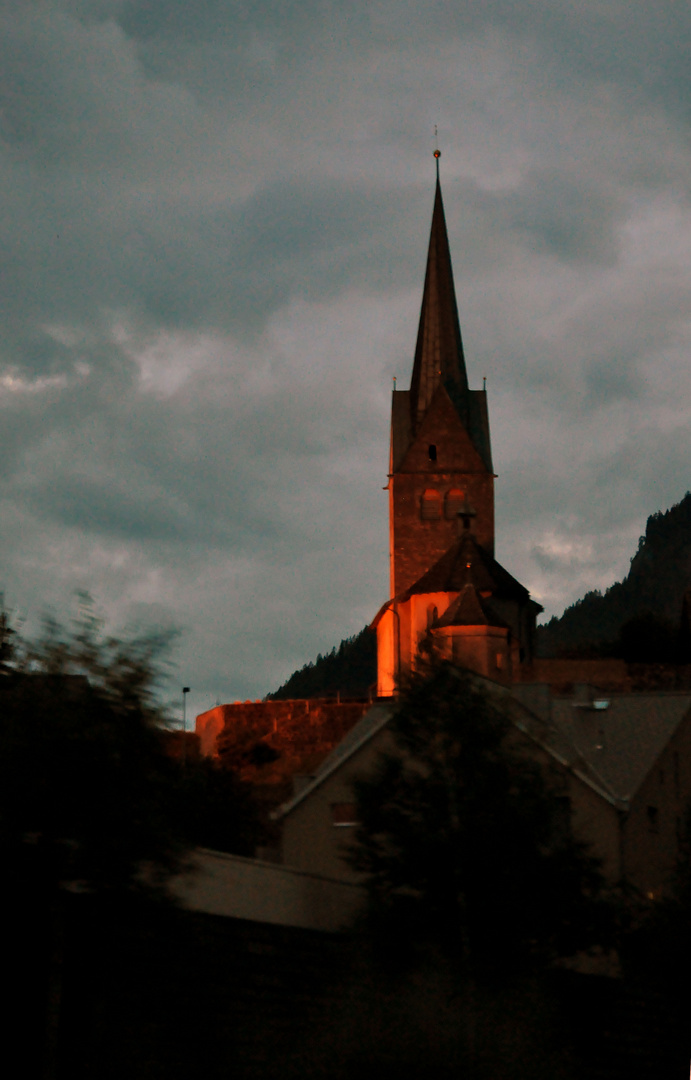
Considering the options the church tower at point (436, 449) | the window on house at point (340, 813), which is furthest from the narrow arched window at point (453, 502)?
the window on house at point (340, 813)

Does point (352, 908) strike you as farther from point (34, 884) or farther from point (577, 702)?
point (577, 702)

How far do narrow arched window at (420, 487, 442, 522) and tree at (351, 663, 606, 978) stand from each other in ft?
195

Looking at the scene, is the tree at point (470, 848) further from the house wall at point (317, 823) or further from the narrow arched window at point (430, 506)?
the narrow arched window at point (430, 506)

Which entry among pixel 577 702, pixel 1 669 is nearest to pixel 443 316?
pixel 577 702

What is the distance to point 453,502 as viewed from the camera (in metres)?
86.9

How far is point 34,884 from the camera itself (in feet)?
51.3

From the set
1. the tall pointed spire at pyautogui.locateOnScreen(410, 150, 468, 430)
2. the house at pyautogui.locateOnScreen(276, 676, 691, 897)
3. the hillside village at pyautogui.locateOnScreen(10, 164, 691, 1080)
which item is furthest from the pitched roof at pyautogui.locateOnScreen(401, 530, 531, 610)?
the house at pyautogui.locateOnScreen(276, 676, 691, 897)

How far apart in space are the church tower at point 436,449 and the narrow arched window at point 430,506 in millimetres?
53

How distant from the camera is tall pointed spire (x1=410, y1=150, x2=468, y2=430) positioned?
300ft

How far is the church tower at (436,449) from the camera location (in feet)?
281

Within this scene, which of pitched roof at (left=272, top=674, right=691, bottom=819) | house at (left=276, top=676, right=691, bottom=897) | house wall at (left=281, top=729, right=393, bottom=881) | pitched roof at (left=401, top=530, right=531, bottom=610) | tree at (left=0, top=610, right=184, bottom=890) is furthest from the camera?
pitched roof at (left=401, top=530, right=531, bottom=610)

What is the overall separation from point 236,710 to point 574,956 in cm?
4741

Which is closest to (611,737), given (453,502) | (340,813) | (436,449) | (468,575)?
(340,813)

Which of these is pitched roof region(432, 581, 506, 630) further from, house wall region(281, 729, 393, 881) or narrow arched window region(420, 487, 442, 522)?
house wall region(281, 729, 393, 881)
